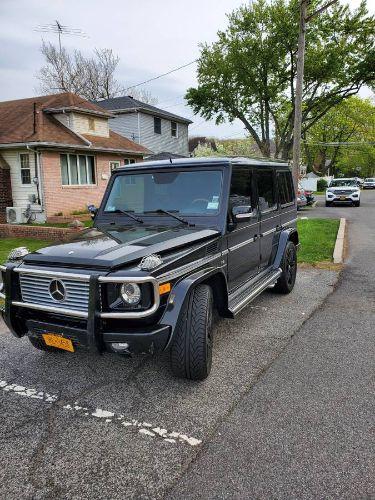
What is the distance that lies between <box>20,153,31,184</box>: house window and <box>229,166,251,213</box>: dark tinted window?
44.0ft

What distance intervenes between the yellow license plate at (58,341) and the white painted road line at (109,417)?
1.63 feet

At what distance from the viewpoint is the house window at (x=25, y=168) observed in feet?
52.5

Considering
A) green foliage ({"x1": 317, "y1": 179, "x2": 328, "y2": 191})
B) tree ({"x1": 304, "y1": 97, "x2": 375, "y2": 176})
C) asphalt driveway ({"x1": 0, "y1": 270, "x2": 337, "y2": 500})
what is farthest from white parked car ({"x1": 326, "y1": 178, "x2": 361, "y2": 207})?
tree ({"x1": 304, "y1": 97, "x2": 375, "y2": 176})

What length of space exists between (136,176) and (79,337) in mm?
2260

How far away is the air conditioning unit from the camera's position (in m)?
15.6

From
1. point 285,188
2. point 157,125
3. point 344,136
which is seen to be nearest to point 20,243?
point 285,188

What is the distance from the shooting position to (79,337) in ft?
10.2

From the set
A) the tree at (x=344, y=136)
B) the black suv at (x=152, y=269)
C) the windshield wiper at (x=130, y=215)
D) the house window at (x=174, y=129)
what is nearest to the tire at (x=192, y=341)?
the black suv at (x=152, y=269)

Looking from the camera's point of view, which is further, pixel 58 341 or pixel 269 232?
pixel 269 232

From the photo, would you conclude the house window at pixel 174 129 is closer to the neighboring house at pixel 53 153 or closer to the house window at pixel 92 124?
the neighboring house at pixel 53 153

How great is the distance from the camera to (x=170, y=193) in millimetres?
4504

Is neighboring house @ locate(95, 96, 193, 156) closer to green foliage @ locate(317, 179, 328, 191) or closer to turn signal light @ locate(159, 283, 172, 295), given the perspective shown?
turn signal light @ locate(159, 283, 172, 295)

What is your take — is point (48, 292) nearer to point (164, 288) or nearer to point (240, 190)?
point (164, 288)

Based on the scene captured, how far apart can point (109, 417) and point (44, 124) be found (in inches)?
646
